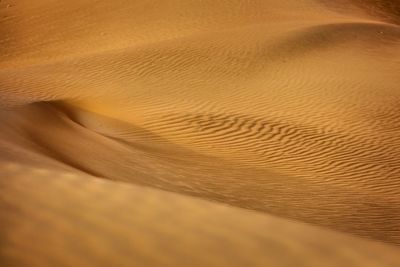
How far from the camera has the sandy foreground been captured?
2006 millimetres

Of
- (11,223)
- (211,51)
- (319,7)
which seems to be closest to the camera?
(11,223)

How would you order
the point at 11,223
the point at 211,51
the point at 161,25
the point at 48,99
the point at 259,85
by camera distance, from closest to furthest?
the point at 11,223
the point at 48,99
the point at 259,85
the point at 211,51
the point at 161,25

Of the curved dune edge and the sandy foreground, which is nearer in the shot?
the curved dune edge

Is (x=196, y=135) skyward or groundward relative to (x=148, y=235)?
skyward

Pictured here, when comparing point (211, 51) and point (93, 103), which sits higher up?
point (211, 51)

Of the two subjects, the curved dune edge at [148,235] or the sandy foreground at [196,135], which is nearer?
the curved dune edge at [148,235]

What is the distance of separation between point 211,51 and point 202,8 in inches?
137

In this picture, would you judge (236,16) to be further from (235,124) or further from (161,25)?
(235,124)

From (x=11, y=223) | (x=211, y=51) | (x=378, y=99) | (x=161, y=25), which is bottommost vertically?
(x=11, y=223)

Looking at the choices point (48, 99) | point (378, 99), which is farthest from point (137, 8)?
point (378, 99)

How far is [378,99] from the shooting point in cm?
896

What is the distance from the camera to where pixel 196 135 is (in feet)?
27.0

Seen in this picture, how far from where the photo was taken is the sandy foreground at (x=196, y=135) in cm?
201

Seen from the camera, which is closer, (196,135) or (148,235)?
(148,235)
